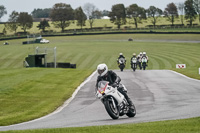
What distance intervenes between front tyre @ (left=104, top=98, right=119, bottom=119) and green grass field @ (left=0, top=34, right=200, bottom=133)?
1890 mm

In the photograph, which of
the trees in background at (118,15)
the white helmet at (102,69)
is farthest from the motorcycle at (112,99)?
the trees in background at (118,15)

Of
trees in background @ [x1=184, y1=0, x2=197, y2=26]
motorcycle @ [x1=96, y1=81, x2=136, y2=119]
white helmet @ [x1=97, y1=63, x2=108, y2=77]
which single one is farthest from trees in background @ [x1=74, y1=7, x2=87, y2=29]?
white helmet @ [x1=97, y1=63, x2=108, y2=77]

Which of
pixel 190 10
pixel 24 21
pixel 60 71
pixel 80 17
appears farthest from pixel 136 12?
pixel 60 71

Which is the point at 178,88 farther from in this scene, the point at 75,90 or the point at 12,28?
the point at 12,28

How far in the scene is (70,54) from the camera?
72438 millimetres

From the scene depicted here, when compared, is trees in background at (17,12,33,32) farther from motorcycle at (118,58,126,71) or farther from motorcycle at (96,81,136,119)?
motorcycle at (96,81,136,119)

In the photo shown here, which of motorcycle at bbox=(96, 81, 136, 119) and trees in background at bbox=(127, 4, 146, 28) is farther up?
trees in background at bbox=(127, 4, 146, 28)

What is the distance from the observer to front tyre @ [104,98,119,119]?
43.4 feet

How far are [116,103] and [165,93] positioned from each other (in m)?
7.84

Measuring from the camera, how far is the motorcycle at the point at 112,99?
43.4 ft

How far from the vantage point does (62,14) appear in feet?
565

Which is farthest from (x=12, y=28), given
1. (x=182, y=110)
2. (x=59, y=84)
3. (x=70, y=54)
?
(x=182, y=110)

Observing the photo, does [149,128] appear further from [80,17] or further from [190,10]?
[80,17]

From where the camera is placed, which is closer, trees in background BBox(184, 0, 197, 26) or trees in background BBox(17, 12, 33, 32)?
trees in background BBox(184, 0, 197, 26)
